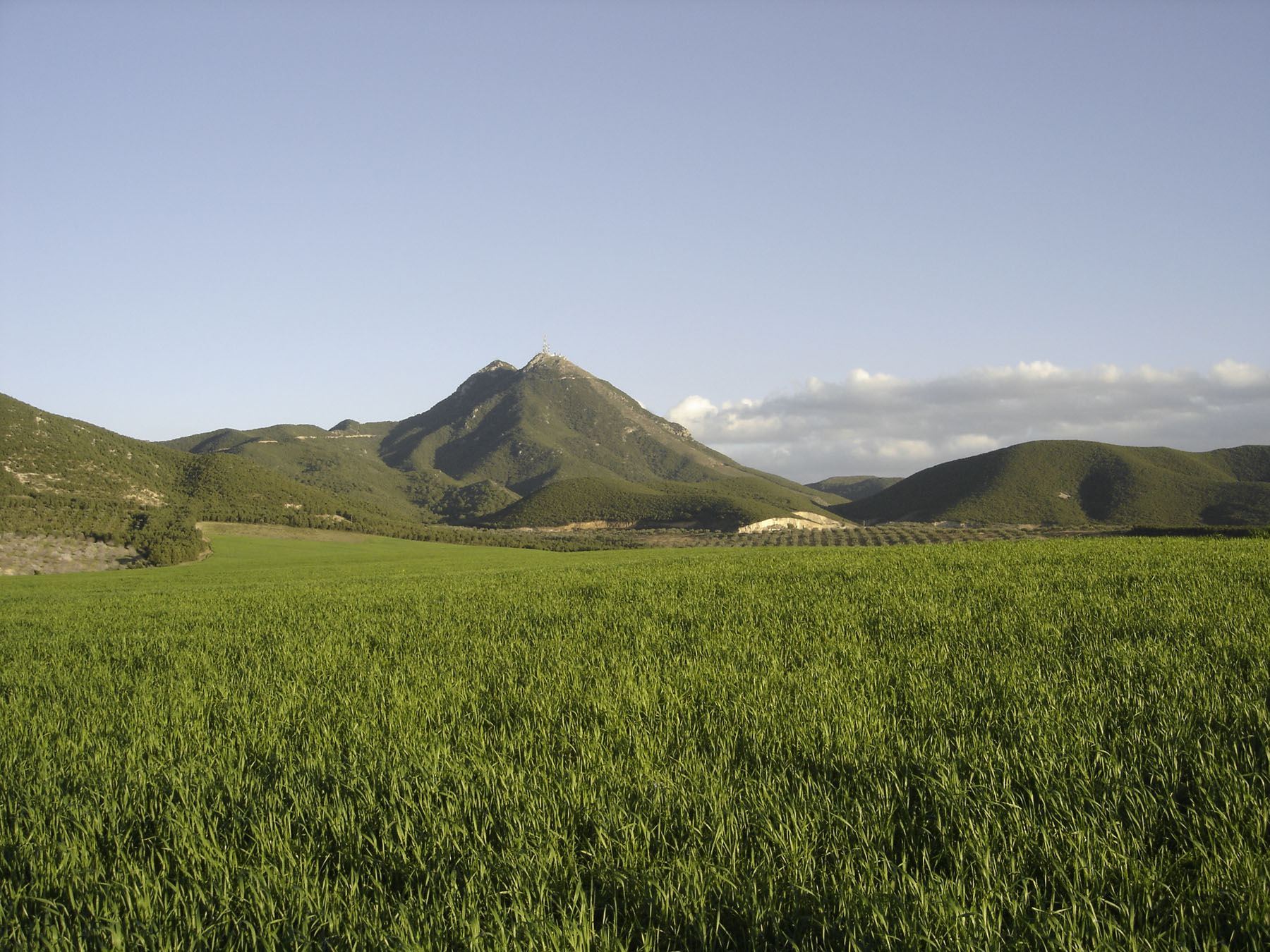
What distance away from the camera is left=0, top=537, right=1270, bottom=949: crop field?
2.69m

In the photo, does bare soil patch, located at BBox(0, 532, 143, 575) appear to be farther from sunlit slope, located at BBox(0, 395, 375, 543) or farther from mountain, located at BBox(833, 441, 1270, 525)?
mountain, located at BBox(833, 441, 1270, 525)

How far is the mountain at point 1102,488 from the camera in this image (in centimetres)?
15162

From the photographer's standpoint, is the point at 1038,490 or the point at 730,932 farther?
the point at 1038,490

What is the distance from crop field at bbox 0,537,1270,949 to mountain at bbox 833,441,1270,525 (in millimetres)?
172168

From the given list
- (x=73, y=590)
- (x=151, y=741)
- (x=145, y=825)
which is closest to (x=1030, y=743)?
(x=145, y=825)

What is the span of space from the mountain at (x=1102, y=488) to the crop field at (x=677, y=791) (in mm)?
172168

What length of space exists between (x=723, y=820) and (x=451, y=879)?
127cm

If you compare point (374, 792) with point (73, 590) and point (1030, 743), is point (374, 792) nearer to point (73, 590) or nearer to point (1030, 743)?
point (1030, 743)

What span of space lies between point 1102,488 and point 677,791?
20246cm

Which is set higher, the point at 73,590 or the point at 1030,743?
the point at 1030,743

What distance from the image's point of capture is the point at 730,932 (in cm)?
276

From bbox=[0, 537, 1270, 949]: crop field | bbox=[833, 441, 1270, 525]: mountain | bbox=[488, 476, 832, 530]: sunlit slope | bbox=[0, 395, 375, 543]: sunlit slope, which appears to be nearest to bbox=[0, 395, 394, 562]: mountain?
bbox=[0, 395, 375, 543]: sunlit slope

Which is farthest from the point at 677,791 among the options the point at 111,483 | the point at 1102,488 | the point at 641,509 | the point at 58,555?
the point at 1102,488

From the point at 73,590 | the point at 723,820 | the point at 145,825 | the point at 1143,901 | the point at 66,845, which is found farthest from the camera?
the point at 73,590
